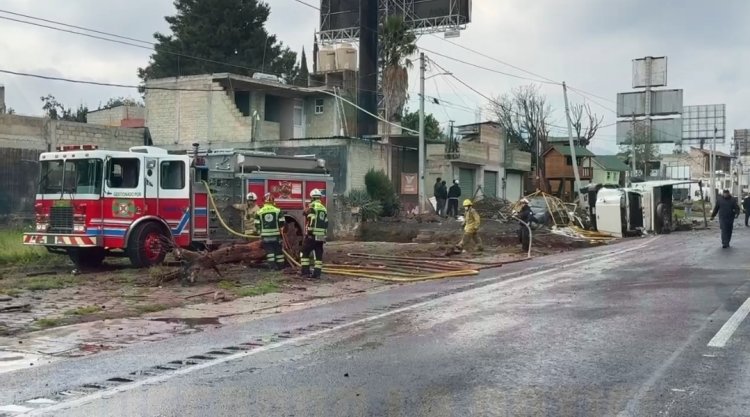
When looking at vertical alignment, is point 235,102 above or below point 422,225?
above

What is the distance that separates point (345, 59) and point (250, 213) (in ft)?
89.3

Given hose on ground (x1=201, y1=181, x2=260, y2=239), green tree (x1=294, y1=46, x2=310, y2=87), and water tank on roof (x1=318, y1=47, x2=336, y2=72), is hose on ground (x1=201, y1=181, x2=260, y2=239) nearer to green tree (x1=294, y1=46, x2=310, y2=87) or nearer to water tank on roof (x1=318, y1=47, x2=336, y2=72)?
water tank on roof (x1=318, y1=47, x2=336, y2=72)

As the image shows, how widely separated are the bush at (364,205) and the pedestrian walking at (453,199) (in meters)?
4.33

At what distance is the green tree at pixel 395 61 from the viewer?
38.4 meters

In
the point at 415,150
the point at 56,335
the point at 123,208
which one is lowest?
the point at 56,335

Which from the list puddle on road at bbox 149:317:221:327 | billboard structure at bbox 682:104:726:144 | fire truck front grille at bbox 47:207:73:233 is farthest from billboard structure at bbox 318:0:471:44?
billboard structure at bbox 682:104:726:144

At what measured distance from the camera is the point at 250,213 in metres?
17.3

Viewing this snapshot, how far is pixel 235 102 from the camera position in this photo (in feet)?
119

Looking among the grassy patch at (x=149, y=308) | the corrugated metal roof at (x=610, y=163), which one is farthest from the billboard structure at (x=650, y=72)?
the grassy patch at (x=149, y=308)

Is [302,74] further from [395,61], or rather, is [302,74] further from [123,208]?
[123,208]

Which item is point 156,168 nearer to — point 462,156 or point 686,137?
point 462,156

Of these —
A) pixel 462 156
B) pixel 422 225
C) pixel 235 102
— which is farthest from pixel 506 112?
pixel 422 225

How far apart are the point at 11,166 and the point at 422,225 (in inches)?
569

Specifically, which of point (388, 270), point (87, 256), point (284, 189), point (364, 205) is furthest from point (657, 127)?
point (87, 256)
